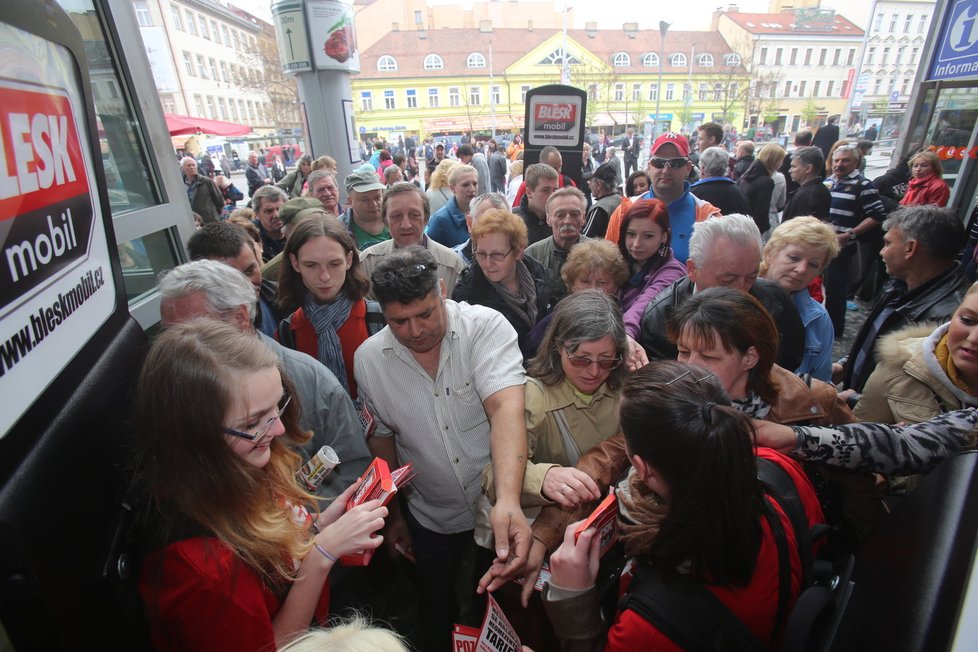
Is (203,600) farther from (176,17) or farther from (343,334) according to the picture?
(176,17)

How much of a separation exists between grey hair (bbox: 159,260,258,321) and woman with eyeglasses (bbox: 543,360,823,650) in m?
1.65

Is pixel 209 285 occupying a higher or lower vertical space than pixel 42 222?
lower

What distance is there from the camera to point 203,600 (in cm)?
114

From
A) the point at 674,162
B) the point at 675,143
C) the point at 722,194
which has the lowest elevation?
the point at 722,194

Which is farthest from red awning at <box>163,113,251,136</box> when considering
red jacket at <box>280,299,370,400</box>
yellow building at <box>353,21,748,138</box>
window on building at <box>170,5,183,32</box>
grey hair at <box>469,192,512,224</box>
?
yellow building at <box>353,21,748,138</box>

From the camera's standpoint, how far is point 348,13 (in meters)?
7.59

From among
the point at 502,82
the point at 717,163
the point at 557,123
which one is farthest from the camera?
the point at 502,82

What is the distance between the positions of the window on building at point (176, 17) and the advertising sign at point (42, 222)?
46928 millimetres

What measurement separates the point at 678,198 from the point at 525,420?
329cm

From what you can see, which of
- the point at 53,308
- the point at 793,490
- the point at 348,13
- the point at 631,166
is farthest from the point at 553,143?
the point at 631,166

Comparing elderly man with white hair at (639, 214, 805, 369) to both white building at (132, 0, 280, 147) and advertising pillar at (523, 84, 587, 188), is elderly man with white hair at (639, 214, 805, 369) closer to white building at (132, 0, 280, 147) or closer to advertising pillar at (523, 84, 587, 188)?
advertising pillar at (523, 84, 587, 188)

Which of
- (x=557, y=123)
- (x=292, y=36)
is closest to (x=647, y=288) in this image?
(x=557, y=123)

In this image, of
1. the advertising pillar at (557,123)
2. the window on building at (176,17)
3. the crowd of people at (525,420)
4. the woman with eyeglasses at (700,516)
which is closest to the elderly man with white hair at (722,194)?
the crowd of people at (525,420)

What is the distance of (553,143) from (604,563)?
5.99 m
